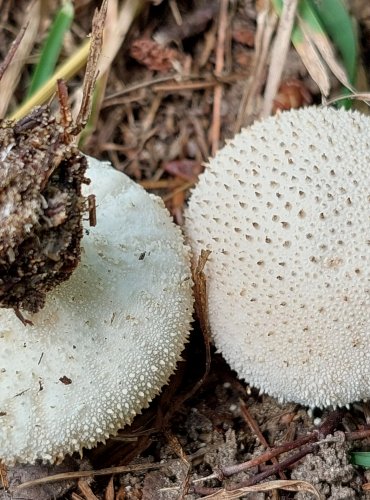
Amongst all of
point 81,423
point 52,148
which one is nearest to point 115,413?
point 81,423

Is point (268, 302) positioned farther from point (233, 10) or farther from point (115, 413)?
point (233, 10)

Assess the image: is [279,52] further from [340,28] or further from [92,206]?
[92,206]

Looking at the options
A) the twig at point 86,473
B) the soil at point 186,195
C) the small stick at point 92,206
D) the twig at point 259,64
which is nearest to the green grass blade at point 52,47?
the soil at point 186,195

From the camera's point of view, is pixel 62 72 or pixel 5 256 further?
pixel 62 72

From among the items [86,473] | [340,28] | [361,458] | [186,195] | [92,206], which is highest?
[340,28]

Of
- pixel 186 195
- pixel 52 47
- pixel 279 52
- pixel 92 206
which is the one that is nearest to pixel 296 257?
pixel 92 206

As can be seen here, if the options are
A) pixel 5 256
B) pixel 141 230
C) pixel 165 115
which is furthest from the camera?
pixel 165 115

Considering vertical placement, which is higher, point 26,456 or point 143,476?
point 26,456
